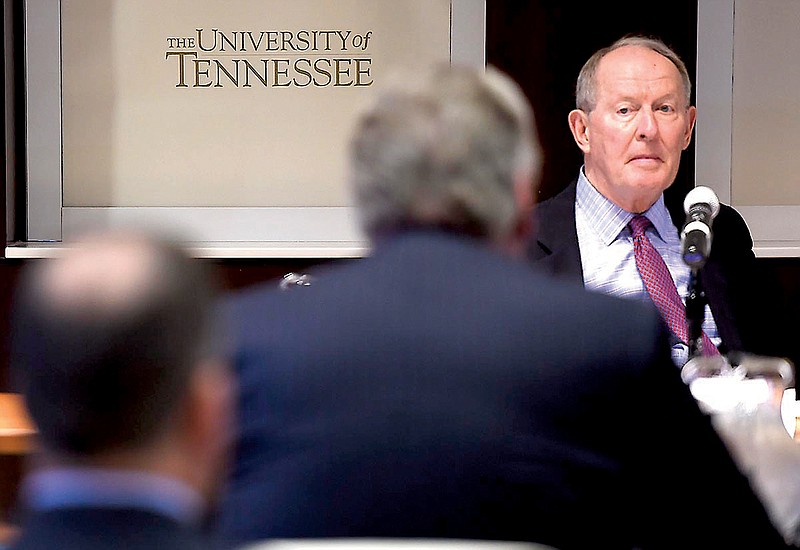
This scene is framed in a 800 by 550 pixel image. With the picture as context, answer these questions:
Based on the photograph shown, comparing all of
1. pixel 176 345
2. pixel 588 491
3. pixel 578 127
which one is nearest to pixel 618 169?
pixel 578 127

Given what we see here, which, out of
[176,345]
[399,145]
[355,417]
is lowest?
[355,417]

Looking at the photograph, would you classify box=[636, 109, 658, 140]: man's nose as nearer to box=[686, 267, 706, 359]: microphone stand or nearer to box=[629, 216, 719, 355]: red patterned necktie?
box=[629, 216, 719, 355]: red patterned necktie

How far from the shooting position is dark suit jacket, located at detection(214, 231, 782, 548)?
138 centimetres

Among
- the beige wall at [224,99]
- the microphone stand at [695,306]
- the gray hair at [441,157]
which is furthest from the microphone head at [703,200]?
the beige wall at [224,99]

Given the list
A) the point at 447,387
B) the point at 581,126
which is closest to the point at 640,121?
the point at 581,126

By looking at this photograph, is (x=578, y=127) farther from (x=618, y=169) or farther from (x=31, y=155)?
(x=31, y=155)

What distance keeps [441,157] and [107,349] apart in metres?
0.57

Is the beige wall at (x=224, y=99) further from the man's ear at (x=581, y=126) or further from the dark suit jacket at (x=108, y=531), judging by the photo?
the dark suit jacket at (x=108, y=531)

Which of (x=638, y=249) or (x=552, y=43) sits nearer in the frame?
(x=638, y=249)

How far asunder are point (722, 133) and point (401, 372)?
12.4ft

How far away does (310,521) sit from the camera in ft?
4.64

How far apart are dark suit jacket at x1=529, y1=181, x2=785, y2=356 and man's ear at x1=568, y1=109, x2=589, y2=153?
246mm

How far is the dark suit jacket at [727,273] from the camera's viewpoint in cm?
292

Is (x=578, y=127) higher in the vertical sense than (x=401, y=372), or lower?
higher
